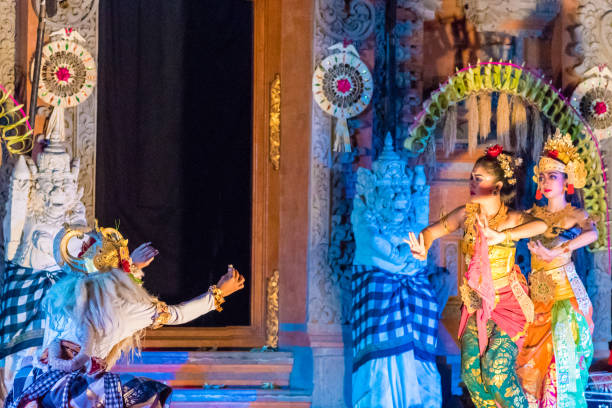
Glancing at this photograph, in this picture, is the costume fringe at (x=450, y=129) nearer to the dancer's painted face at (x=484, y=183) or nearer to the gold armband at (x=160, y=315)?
the dancer's painted face at (x=484, y=183)

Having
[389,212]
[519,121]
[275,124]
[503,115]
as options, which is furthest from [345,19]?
[389,212]

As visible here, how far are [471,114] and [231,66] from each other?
154 cm

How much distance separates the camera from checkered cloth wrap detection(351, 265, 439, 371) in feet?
18.7

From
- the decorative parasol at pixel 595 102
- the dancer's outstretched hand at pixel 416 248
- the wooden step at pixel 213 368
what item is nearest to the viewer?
the dancer's outstretched hand at pixel 416 248

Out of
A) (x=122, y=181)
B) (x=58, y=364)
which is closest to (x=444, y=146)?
(x=122, y=181)

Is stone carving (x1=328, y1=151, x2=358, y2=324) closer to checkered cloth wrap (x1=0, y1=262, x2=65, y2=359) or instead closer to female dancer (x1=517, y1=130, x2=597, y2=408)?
female dancer (x1=517, y1=130, x2=597, y2=408)

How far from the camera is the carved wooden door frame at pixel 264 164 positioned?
6309 millimetres

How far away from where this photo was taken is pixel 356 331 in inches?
230

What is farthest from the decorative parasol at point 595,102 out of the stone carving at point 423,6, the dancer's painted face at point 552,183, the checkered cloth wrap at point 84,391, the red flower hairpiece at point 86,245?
the checkered cloth wrap at point 84,391

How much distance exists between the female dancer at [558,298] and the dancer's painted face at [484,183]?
0.35m

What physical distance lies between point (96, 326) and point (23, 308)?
1.30 m

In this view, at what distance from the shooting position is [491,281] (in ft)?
18.1

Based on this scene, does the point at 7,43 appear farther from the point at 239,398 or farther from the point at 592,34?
the point at 592,34

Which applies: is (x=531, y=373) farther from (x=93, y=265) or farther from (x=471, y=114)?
(x=93, y=265)
